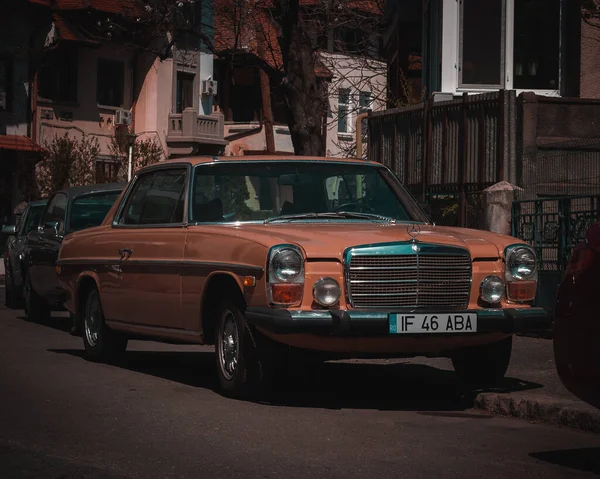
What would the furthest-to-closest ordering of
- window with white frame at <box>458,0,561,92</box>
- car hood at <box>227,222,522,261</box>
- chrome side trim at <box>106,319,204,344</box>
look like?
window with white frame at <box>458,0,561,92</box> < chrome side trim at <box>106,319,204,344</box> < car hood at <box>227,222,522,261</box>

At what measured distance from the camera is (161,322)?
11.1 m

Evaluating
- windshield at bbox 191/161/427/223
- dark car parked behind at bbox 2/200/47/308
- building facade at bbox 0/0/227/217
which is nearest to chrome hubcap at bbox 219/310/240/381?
windshield at bbox 191/161/427/223

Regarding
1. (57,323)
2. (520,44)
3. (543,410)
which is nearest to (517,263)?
(543,410)

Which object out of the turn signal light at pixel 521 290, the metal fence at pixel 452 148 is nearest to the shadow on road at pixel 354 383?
the turn signal light at pixel 521 290

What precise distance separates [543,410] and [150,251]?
12.0ft

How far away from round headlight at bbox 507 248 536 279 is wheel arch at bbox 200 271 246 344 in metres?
1.89

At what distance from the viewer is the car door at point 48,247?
17.0 m

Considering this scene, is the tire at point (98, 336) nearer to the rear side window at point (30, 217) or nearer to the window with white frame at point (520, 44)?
the rear side window at point (30, 217)

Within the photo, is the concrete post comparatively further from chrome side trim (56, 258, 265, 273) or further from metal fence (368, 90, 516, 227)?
chrome side trim (56, 258, 265, 273)

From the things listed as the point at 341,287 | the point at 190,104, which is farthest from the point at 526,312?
the point at 190,104

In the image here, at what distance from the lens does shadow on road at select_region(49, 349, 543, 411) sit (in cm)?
998

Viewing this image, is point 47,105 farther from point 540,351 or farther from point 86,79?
point 540,351

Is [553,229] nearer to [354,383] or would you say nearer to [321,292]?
[354,383]

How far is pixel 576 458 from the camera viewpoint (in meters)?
7.64
